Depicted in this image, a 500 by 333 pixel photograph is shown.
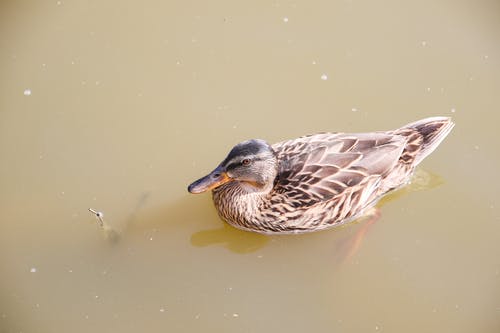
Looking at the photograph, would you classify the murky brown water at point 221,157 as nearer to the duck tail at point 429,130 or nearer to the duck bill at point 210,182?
the duck tail at point 429,130

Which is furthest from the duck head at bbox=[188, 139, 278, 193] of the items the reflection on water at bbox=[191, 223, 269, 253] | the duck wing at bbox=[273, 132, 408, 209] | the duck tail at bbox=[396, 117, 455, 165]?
the duck tail at bbox=[396, 117, 455, 165]

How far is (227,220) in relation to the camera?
434 centimetres

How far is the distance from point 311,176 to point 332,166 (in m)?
0.16

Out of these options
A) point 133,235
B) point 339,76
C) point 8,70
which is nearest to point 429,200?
point 339,76

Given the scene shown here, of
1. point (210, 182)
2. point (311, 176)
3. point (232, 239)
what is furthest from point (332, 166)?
point (232, 239)

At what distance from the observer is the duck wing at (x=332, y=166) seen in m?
3.90

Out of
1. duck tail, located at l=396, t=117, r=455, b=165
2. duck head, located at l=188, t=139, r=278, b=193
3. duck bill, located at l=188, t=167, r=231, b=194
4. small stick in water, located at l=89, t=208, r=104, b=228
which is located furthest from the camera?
duck tail, located at l=396, t=117, r=455, b=165

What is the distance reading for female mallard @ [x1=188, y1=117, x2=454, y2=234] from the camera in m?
3.85

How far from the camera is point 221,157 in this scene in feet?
15.2

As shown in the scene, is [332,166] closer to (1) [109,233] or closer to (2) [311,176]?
(2) [311,176]

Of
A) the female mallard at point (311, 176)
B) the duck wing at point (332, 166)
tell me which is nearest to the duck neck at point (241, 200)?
the female mallard at point (311, 176)

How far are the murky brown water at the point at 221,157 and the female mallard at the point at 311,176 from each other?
313 mm

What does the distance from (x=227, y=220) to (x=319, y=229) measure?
0.71m

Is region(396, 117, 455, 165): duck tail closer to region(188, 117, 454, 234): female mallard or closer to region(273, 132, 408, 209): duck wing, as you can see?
region(188, 117, 454, 234): female mallard
